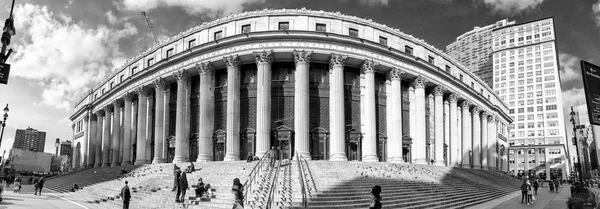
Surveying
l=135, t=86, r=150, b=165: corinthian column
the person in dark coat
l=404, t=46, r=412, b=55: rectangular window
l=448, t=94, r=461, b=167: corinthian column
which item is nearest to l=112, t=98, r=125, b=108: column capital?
l=135, t=86, r=150, b=165: corinthian column

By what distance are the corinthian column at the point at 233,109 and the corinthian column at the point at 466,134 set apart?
34.2 meters

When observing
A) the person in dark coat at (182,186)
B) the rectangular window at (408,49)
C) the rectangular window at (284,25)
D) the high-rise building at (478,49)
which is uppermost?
the high-rise building at (478,49)

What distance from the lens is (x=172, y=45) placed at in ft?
159

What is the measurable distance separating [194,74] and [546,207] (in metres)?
34.8

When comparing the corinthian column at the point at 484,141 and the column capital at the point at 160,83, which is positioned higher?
the column capital at the point at 160,83

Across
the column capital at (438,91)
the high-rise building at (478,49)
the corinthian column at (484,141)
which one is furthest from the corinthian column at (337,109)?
the high-rise building at (478,49)

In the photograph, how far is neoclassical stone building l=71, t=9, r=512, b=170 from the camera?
4044cm

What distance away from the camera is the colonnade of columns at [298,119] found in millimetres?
39656

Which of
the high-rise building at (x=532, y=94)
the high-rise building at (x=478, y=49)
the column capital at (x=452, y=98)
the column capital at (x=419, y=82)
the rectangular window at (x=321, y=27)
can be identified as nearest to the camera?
the rectangular window at (x=321, y=27)

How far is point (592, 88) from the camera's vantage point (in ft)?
38.4

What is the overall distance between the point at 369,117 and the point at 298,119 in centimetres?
762

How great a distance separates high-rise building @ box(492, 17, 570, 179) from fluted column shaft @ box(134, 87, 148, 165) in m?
97.8

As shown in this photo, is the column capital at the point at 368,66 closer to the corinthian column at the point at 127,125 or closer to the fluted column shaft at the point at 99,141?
the corinthian column at the point at 127,125

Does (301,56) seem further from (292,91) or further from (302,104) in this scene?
(302,104)
